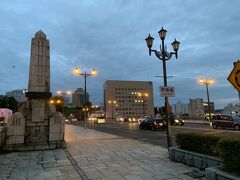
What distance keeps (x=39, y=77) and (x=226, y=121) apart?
70.7 feet

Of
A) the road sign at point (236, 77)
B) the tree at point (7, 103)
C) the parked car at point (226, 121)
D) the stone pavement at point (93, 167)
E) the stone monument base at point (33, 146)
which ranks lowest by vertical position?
the stone pavement at point (93, 167)

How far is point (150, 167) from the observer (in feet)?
24.9

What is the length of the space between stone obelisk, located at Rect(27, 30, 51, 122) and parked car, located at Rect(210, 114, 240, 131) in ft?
67.9

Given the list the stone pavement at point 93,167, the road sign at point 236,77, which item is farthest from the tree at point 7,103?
the road sign at point 236,77

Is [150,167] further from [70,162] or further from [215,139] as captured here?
[70,162]

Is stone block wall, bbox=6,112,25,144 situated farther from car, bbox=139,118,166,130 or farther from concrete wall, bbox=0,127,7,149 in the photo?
car, bbox=139,118,166,130

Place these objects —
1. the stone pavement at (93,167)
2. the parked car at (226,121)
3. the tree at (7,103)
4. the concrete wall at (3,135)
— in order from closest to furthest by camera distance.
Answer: the stone pavement at (93,167) < the concrete wall at (3,135) < the parked car at (226,121) < the tree at (7,103)

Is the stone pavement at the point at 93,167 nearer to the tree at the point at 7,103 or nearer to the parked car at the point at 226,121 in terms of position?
the parked car at the point at 226,121

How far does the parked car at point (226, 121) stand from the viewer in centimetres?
2377

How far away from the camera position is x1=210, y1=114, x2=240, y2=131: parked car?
936 inches

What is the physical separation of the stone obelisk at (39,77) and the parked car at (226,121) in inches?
815

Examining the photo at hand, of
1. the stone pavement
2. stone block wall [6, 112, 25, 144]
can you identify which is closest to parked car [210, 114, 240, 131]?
the stone pavement

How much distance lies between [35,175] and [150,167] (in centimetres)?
389

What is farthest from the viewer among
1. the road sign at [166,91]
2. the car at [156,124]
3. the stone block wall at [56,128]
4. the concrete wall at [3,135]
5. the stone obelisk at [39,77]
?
the car at [156,124]
